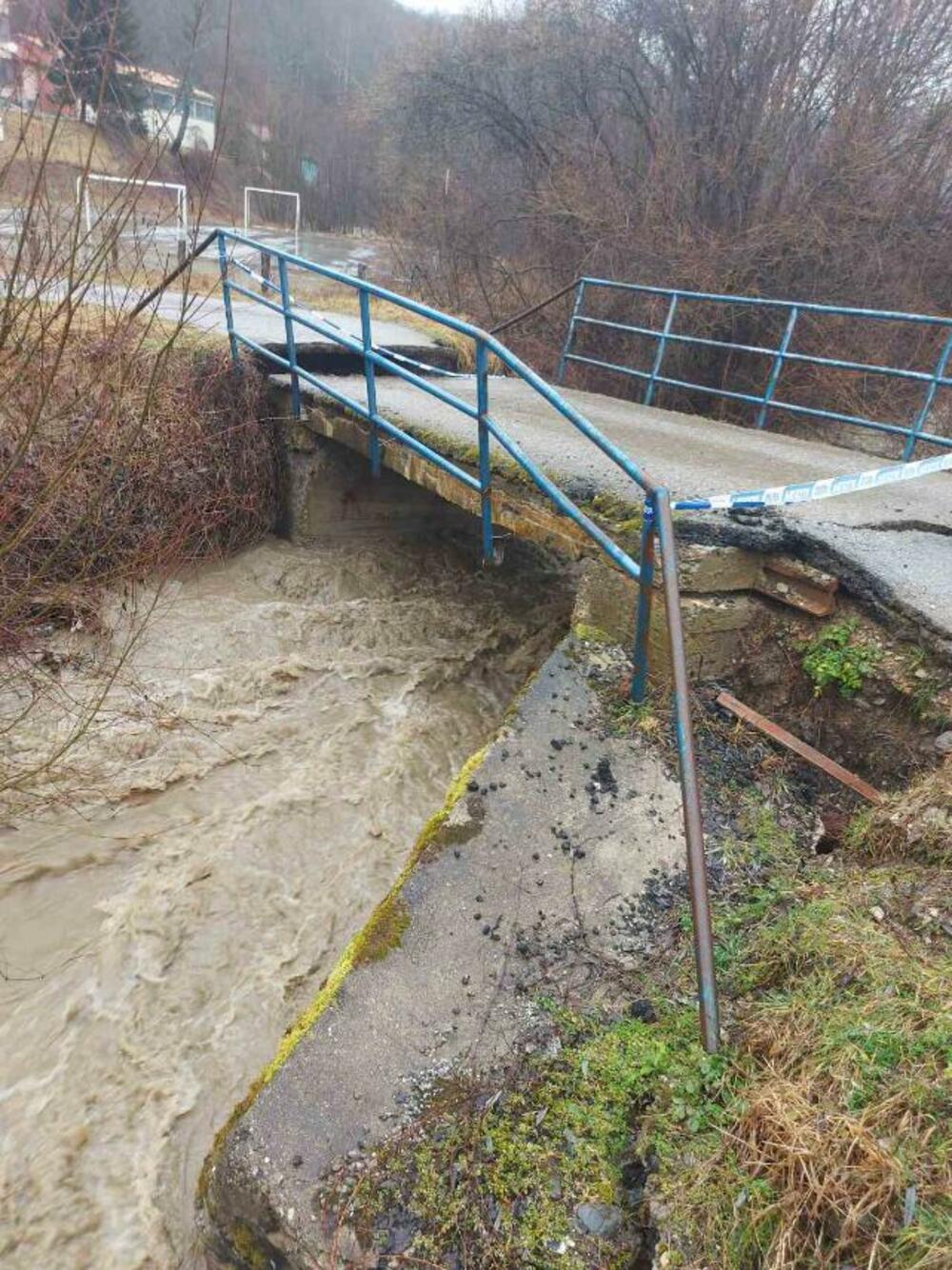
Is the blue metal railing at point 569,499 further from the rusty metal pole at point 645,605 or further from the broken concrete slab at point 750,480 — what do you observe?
the broken concrete slab at point 750,480

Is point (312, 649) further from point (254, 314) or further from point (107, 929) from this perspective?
point (254, 314)

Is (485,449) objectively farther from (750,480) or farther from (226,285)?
(226,285)

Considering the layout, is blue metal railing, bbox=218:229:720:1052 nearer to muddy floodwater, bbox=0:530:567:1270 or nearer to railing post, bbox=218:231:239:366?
railing post, bbox=218:231:239:366

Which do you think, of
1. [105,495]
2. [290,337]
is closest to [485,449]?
[290,337]

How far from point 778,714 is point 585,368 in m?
8.45

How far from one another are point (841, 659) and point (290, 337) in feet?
15.8

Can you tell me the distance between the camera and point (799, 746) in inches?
141

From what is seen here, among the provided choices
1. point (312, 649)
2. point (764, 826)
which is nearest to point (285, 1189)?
point (764, 826)

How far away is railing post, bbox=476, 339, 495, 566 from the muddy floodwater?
1.43 meters

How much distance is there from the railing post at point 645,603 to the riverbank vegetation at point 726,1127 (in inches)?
48.6

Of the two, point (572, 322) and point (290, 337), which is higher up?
point (572, 322)

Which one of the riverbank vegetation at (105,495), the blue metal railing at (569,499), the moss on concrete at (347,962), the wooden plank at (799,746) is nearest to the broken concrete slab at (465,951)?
the moss on concrete at (347,962)

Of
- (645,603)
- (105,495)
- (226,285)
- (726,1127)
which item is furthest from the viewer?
(226,285)

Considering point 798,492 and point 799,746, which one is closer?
point 799,746
